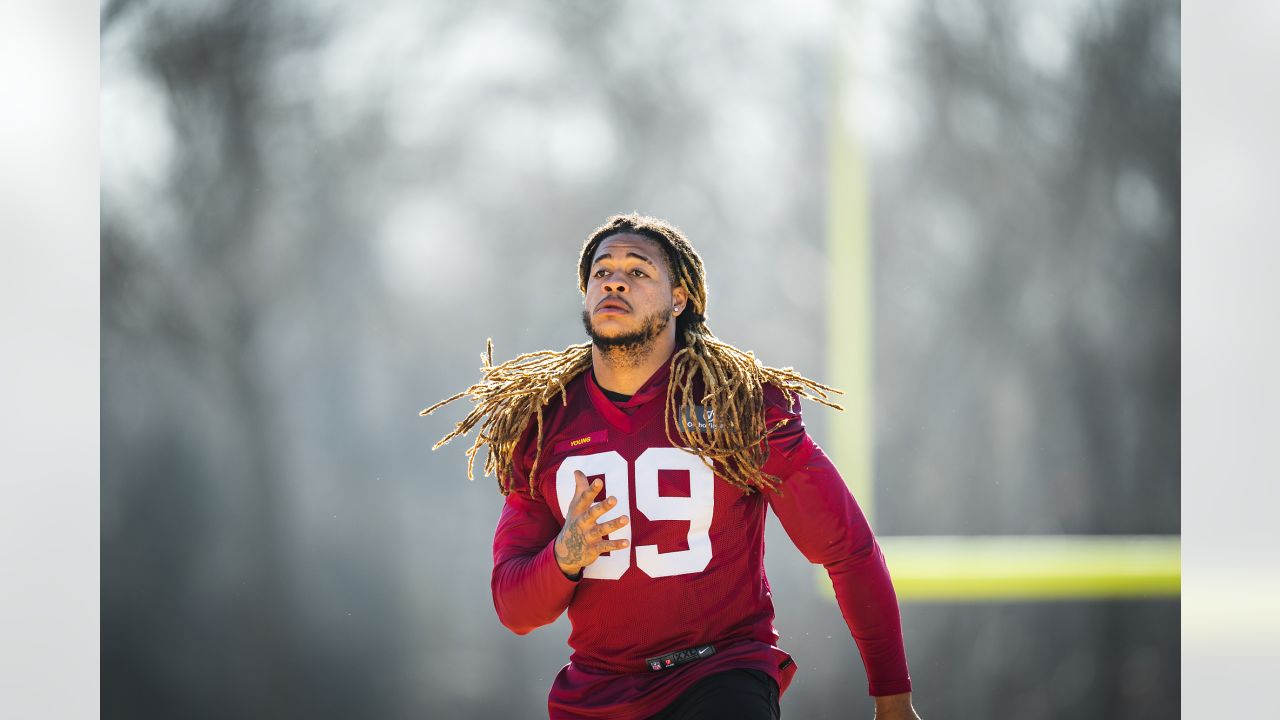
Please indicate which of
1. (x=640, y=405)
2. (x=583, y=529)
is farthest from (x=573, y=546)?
(x=640, y=405)

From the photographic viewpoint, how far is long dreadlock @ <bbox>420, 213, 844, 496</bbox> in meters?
2.16

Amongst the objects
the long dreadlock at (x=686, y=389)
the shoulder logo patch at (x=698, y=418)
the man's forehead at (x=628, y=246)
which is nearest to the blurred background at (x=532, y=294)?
the long dreadlock at (x=686, y=389)

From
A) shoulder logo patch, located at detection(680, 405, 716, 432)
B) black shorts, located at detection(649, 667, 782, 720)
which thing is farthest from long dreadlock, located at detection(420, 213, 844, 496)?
black shorts, located at detection(649, 667, 782, 720)

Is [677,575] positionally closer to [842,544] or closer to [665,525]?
[665,525]

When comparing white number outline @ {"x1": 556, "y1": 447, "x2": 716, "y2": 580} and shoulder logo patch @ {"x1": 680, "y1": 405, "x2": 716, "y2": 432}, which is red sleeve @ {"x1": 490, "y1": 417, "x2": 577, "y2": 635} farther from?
shoulder logo patch @ {"x1": 680, "y1": 405, "x2": 716, "y2": 432}

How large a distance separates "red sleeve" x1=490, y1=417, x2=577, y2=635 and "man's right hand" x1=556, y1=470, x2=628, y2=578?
4cm

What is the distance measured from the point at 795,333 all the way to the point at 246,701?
193 centimetres

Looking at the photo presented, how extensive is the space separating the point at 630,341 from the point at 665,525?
1.24 ft

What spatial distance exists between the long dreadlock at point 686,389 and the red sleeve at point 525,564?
37 millimetres

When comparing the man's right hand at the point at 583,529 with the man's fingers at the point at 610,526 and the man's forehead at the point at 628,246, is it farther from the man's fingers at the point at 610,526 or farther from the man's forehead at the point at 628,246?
the man's forehead at the point at 628,246

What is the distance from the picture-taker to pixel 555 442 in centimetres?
229
